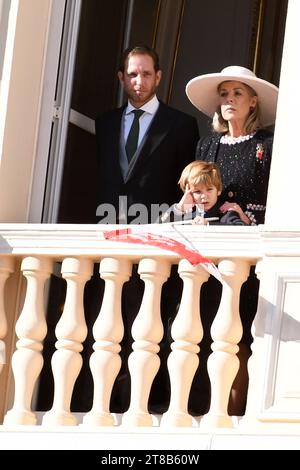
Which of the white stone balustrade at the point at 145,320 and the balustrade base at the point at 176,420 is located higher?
the white stone balustrade at the point at 145,320

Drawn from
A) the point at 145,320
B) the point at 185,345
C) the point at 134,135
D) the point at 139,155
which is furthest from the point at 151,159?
the point at 185,345

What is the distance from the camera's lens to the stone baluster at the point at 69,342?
23.5ft

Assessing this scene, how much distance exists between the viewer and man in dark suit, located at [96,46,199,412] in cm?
771

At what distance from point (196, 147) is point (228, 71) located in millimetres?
410

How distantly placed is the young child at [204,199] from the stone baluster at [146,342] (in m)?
0.32

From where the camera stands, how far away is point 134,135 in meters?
8.02

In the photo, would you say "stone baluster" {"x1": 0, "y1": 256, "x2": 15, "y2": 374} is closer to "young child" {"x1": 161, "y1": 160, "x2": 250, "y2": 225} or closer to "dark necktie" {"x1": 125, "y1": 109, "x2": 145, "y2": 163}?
"young child" {"x1": 161, "y1": 160, "x2": 250, "y2": 225}

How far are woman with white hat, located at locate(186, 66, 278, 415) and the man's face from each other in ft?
0.83

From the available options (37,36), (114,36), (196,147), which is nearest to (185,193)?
(196,147)

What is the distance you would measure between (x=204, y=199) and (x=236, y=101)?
1.80 ft

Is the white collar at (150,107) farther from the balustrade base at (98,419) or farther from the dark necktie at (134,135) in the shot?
the balustrade base at (98,419)

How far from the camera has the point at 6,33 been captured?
7.77 metres

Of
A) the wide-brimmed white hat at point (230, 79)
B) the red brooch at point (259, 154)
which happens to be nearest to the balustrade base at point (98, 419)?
the red brooch at point (259, 154)

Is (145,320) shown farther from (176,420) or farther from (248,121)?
(248,121)
